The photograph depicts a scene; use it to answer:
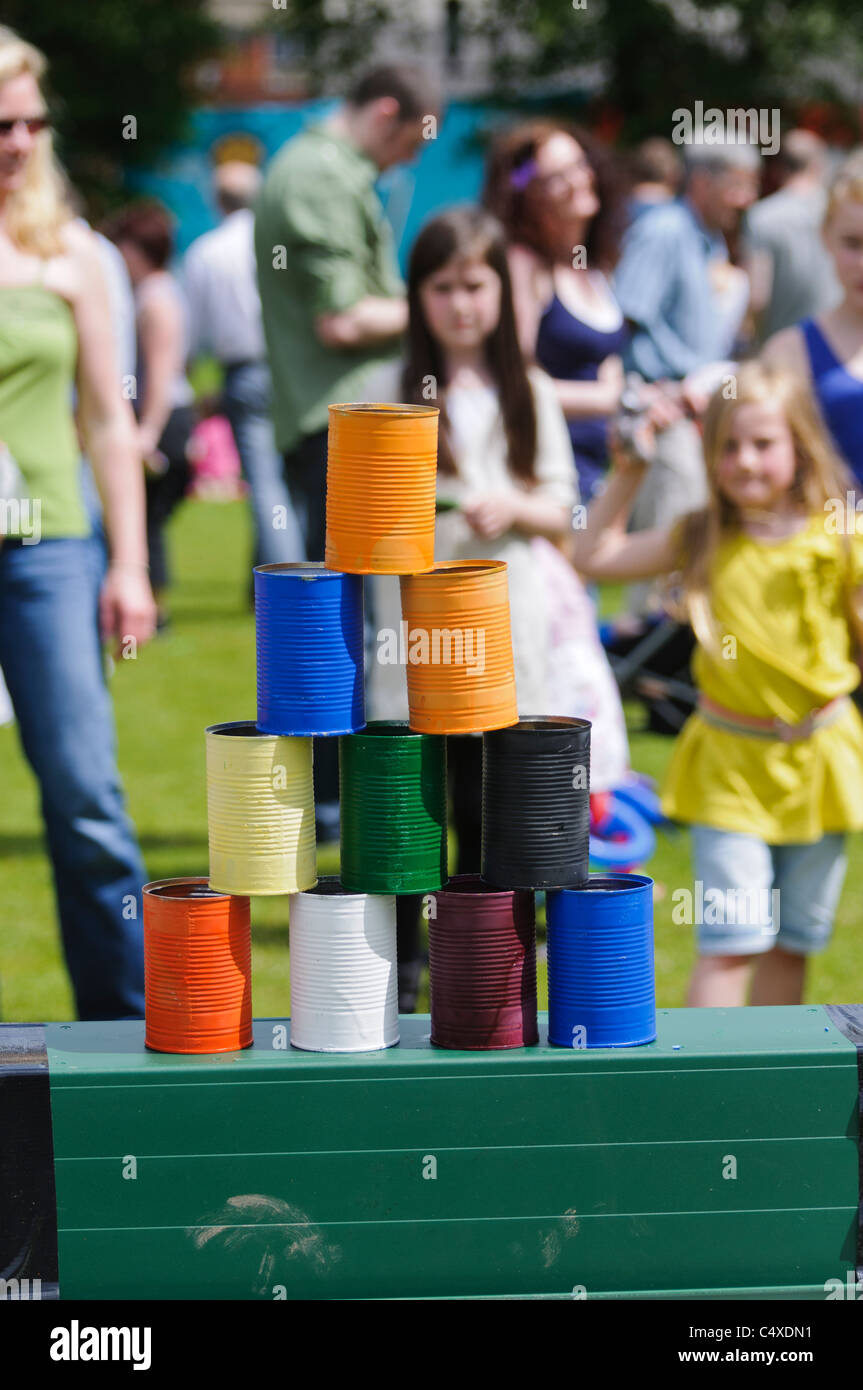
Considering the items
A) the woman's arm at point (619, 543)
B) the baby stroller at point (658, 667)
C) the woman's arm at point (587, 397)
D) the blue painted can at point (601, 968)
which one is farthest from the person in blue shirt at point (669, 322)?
the blue painted can at point (601, 968)

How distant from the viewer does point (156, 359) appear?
8.52 meters

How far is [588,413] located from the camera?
18.6 feet

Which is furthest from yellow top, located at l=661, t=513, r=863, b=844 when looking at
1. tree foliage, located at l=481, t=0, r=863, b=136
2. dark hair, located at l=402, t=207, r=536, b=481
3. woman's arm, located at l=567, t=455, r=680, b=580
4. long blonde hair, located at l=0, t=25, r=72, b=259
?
tree foliage, located at l=481, t=0, r=863, b=136

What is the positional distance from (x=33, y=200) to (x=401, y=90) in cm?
171

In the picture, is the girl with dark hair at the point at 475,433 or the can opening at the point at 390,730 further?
the girl with dark hair at the point at 475,433

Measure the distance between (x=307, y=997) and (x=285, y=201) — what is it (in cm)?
289

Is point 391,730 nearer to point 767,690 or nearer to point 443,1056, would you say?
point 443,1056

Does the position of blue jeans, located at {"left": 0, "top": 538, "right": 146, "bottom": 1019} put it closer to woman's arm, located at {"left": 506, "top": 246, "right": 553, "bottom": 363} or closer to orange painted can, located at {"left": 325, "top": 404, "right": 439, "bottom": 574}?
orange painted can, located at {"left": 325, "top": 404, "right": 439, "bottom": 574}

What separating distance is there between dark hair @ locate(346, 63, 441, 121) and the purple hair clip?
1.98ft

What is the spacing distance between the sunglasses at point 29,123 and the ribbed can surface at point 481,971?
1843 mm

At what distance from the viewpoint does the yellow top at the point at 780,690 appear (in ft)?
11.7

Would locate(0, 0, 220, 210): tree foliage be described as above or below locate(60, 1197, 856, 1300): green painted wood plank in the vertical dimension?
above

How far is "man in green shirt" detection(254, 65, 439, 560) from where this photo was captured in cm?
480

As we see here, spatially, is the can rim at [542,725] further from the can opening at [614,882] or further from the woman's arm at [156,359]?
the woman's arm at [156,359]
